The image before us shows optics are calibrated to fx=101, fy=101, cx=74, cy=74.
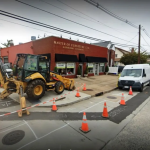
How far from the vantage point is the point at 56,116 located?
4.65m

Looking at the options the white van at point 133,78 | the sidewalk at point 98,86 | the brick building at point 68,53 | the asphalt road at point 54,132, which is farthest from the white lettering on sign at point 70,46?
the asphalt road at point 54,132

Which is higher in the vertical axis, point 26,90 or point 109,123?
point 26,90

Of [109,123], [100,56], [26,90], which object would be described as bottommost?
[109,123]

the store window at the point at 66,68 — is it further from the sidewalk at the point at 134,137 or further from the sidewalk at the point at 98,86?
the sidewalk at the point at 134,137

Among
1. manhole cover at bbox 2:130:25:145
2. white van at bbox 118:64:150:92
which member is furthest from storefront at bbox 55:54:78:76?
manhole cover at bbox 2:130:25:145

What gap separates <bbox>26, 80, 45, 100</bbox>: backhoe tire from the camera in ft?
18.6

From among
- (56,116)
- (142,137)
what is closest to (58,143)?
(56,116)

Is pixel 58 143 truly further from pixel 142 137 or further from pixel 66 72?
pixel 66 72

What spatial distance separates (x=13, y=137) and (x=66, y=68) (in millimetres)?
11846

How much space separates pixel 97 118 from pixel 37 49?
44.9 ft

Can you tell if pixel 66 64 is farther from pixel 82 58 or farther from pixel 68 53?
pixel 82 58

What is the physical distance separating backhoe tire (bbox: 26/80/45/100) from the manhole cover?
2441mm

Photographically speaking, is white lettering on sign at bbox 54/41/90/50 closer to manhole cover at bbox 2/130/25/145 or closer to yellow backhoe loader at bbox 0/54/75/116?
yellow backhoe loader at bbox 0/54/75/116

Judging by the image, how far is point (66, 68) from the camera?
48.1 feet
